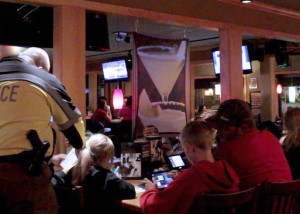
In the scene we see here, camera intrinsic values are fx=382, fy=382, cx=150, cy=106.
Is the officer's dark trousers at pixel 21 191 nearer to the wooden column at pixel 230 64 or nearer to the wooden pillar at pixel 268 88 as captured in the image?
the wooden column at pixel 230 64

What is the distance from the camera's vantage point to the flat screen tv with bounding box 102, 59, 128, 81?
9.95 m

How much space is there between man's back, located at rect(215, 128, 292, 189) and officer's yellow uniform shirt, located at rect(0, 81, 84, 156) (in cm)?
115

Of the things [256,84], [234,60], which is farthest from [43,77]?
[256,84]

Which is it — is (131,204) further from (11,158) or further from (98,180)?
(11,158)

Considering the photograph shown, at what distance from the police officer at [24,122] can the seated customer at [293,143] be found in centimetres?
194

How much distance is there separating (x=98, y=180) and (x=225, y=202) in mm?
1023

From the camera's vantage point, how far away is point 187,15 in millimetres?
4402

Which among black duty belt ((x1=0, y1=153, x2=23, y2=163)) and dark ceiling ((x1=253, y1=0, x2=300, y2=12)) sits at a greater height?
dark ceiling ((x1=253, y1=0, x2=300, y2=12))

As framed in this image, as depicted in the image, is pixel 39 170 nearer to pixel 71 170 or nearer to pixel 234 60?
pixel 71 170

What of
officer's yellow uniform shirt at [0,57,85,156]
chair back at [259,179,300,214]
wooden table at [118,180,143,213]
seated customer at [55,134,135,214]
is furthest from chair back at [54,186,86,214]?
chair back at [259,179,300,214]

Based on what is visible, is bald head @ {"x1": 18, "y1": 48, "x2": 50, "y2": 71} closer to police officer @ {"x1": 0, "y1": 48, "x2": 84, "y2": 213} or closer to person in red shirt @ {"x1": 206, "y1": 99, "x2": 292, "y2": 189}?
police officer @ {"x1": 0, "y1": 48, "x2": 84, "y2": 213}

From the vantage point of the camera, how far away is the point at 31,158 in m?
2.15

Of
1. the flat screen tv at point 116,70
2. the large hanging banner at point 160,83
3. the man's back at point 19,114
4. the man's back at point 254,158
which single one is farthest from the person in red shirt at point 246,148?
the flat screen tv at point 116,70

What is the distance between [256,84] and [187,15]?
7268mm
